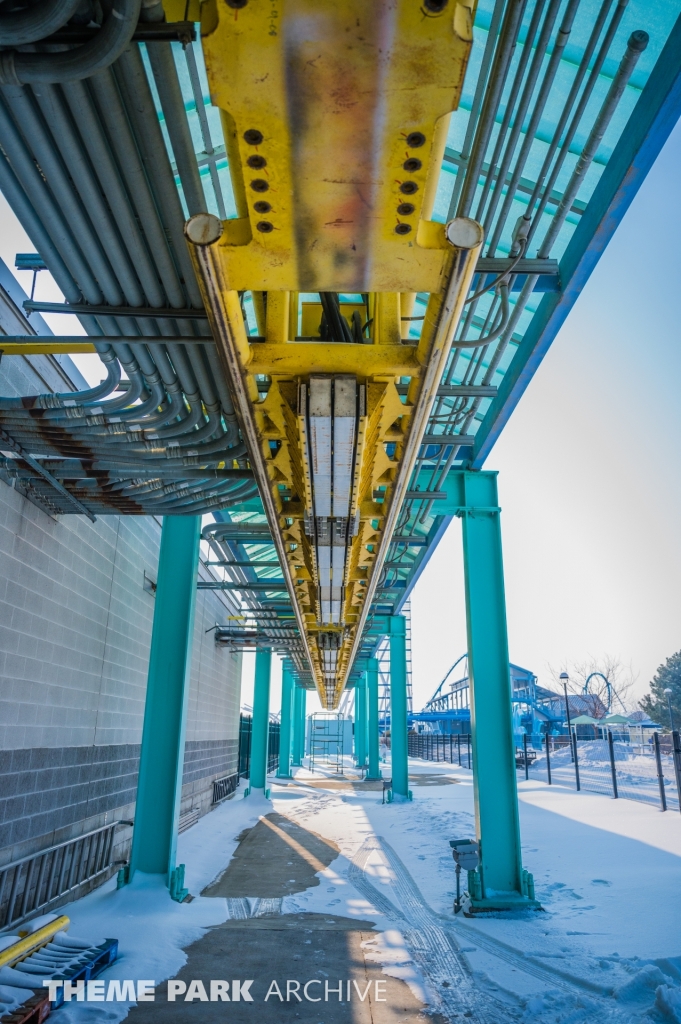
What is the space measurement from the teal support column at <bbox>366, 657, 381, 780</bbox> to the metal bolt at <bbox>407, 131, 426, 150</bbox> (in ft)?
82.2

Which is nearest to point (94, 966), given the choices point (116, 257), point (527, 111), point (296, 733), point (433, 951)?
point (433, 951)

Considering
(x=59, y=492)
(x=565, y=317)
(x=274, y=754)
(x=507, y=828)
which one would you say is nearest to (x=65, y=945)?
(x=59, y=492)

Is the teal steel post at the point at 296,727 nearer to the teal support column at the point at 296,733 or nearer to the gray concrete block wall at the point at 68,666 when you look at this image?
the teal support column at the point at 296,733

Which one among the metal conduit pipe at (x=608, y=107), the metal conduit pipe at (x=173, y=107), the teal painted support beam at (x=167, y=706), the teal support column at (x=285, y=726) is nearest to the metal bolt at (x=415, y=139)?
the metal conduit pipe at (x=173, y=107)

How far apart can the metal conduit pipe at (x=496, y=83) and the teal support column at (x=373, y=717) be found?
23930 mm

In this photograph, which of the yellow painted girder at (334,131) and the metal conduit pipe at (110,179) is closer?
the yellow painted girder at (334,131)

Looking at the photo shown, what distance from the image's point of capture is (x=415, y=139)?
2137 mm

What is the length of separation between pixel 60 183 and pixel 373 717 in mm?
25756

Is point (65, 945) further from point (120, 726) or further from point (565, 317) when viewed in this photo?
point (565, 317)

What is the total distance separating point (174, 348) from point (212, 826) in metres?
13.4

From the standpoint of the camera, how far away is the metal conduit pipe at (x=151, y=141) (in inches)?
119

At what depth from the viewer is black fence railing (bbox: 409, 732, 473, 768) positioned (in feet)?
127

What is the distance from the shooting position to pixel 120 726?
10.5 m

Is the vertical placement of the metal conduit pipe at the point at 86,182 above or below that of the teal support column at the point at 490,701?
above
